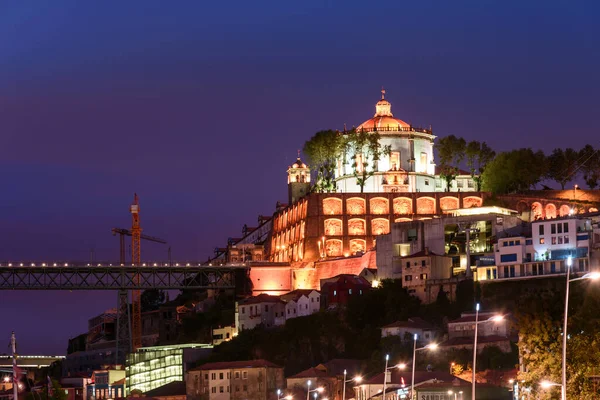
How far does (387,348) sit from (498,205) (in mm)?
36888

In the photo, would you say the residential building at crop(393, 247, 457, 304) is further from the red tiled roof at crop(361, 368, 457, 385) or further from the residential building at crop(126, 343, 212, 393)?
the residential building at crop(126, 343, 212, 393)

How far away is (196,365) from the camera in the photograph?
156m

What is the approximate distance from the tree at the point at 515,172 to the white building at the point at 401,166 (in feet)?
10.4

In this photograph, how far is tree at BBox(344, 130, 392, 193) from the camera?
179625mm

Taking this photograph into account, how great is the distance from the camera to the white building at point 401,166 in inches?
7037

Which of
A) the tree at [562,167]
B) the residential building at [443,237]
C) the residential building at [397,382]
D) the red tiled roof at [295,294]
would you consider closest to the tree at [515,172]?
the tree at [562,167]

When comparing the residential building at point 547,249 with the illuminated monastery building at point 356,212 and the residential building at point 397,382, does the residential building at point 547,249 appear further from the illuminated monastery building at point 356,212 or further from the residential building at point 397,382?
the illuminated monastery building at point 356,212

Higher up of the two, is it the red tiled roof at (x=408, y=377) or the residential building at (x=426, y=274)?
the residential building at (x=426, y=274)

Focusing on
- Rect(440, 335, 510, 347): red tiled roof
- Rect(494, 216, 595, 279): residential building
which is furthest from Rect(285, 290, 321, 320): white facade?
Rect(440, 335, 510, 347): red tiled roof

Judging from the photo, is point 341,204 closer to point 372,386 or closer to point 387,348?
point 387,348

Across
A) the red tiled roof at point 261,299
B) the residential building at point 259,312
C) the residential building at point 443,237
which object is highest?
the residential building at point 443,237

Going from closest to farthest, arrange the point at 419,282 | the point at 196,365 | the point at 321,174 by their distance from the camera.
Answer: the point at 419,282, the point at 196,365, the point at 321,174

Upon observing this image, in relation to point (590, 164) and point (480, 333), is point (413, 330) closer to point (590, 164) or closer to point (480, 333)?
point (480, 333)

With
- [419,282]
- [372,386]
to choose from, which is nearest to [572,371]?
[372,386]
